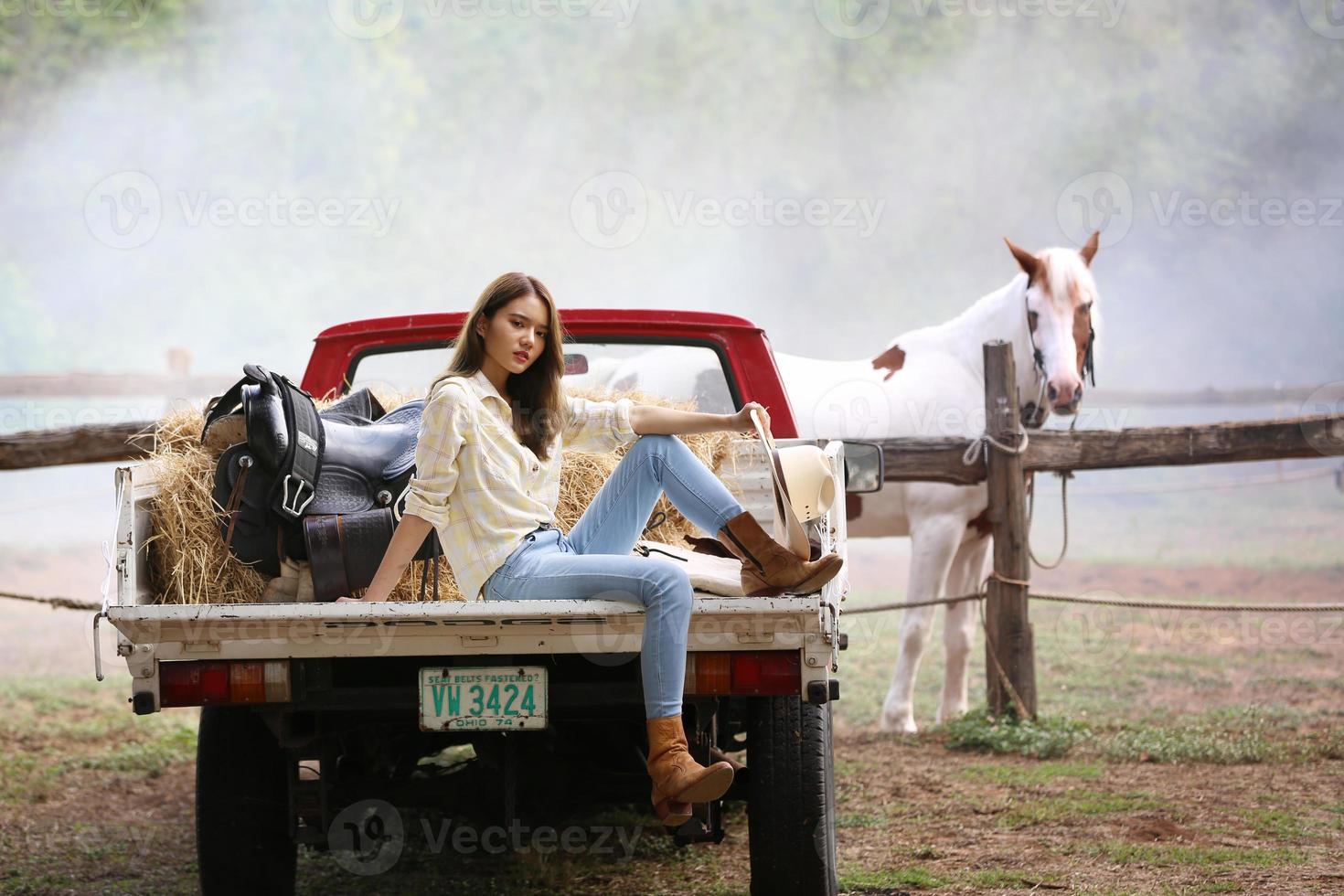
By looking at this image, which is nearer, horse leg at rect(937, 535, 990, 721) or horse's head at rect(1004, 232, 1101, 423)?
horse's head at rect(1004, 232, 1101, 423)

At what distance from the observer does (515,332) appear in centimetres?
338

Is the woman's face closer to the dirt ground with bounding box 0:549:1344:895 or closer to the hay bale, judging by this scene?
the hay bale

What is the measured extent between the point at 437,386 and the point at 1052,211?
101ft

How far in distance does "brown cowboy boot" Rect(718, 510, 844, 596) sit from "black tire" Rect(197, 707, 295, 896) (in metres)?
1.42

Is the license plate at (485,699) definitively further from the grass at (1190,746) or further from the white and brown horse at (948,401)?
the white and brown horse at (948,401)

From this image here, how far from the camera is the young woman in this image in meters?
3.00

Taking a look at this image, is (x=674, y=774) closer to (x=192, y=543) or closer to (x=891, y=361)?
(x=192, y=543)

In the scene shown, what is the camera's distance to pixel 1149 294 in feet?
101

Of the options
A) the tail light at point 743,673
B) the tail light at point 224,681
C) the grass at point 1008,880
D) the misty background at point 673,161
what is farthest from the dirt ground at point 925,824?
the misty background at point 673,161

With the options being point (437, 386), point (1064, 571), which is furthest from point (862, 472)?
point (1064, 571)

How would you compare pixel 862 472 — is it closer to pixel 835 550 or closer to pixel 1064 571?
pixel 835 550

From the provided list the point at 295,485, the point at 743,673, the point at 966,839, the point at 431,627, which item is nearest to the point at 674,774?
the point at 743,673

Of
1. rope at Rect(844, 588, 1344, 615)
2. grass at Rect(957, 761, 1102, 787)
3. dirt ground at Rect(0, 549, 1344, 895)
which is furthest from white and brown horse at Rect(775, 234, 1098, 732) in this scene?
grass at Rect(957, 761, 1102, 787)

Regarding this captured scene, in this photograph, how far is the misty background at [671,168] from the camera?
29734 millimetres
